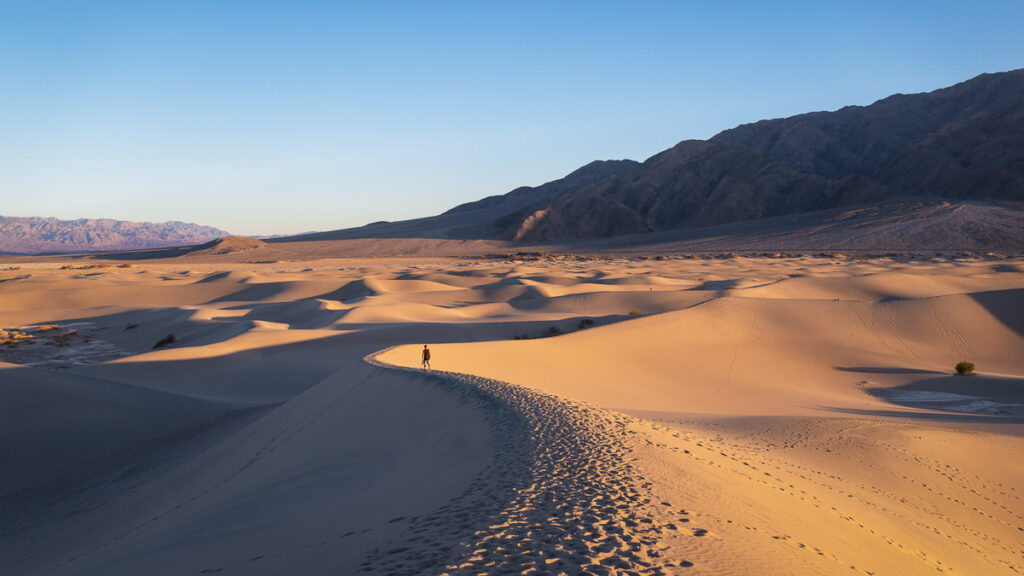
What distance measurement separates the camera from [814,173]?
11969 centimetres

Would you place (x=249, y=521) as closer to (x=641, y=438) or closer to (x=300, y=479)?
(x=300, y=479)

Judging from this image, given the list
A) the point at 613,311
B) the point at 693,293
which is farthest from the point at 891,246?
the point at 613,311

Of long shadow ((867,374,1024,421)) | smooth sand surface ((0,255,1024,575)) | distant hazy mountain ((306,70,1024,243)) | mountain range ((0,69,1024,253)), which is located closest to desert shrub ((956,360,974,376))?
smooth sand surface ((0,255,1024,575))

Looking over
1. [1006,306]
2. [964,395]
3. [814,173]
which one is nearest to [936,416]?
[964,395]

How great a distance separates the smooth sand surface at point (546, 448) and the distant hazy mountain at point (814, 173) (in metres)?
72.9

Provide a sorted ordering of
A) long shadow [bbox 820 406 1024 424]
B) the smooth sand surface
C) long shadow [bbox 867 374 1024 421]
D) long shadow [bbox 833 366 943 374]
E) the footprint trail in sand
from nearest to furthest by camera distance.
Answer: the footprint trail in sand < the smooth sand surface < long shadow [bbox 820 406 1024 424] < long shadow [bbox 867 374 1024 421] < long shadow [bbox 833 366 943 374]

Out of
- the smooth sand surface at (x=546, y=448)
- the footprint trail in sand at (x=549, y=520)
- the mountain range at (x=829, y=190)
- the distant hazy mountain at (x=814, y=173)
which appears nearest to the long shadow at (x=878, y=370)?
the smooth sand surface at (x=546, y=448)

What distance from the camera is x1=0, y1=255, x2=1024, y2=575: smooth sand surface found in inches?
179

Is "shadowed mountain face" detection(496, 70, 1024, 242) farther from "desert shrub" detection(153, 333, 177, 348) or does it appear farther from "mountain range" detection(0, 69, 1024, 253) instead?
"desert shrub" detection(153, 333, 177, 348)

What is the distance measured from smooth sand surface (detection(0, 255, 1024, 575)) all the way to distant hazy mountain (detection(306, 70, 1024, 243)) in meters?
72.9

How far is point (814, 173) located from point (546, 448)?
127874mm

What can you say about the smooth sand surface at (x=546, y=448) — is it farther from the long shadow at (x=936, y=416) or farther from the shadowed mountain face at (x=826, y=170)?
the shadowed mountain face at (x=826, y=170)

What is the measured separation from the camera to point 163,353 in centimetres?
2008

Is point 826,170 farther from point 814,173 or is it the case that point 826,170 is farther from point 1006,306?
point 1006,306
